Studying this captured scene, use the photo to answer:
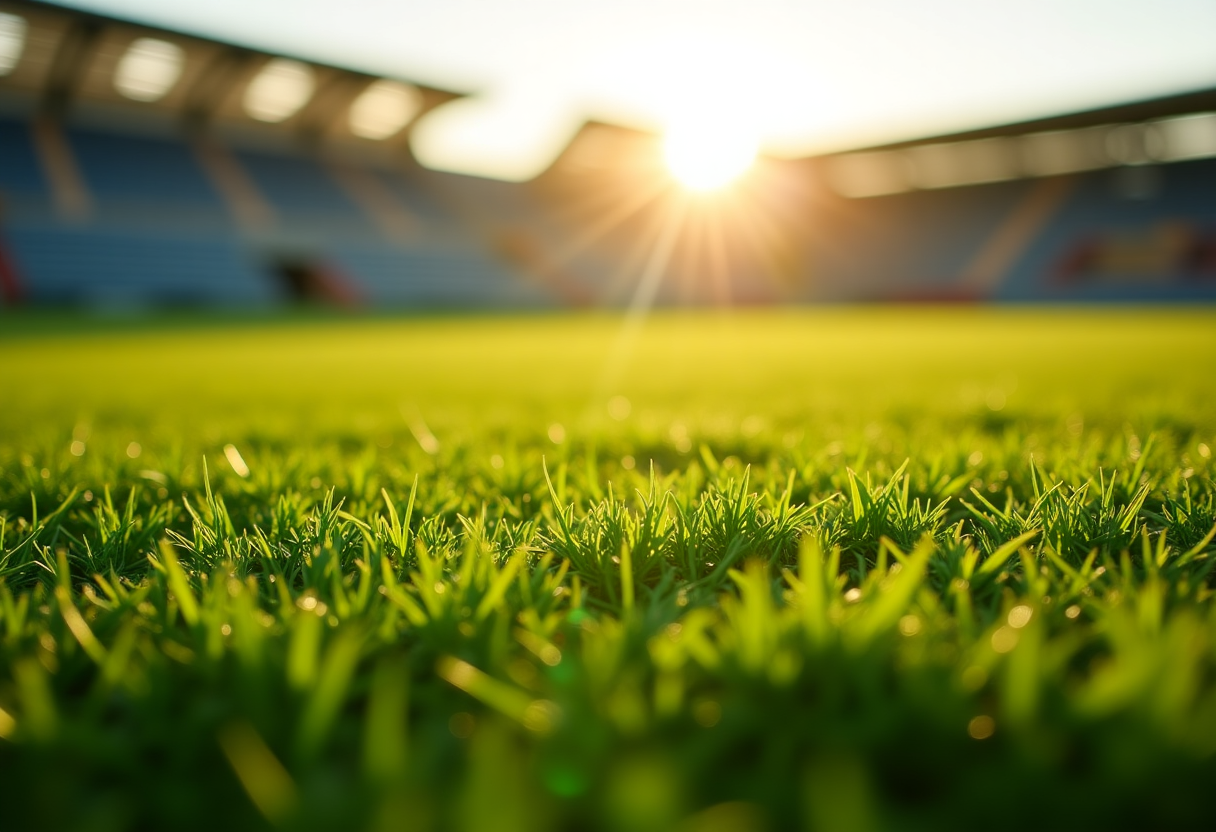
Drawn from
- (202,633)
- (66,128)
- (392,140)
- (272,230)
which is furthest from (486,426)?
(392,140)

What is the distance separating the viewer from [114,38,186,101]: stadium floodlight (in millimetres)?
20625

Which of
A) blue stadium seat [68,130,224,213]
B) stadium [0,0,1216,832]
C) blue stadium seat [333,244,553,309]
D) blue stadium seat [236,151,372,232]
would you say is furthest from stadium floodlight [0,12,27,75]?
stadium [0,0,1216,832]

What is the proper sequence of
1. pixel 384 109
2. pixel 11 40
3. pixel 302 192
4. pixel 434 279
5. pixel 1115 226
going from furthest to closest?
1. pixel 1115 226
2. pixel 302 192
3. pixel 384 109
4. pixel 434 279
5. pixel 11 40

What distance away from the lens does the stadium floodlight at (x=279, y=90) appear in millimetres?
22906

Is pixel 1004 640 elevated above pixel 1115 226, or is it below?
below

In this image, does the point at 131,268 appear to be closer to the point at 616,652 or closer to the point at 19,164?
the point at 19,164

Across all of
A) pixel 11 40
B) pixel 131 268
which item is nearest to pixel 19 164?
pixel 11 40

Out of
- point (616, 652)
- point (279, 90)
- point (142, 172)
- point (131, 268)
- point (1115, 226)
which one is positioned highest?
point (279, 90)

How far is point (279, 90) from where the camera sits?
2478cm

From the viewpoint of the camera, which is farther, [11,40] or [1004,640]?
[11,40]

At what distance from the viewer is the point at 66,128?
2409cm

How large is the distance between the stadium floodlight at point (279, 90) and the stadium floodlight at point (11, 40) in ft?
19.9

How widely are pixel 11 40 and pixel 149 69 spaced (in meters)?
3.52

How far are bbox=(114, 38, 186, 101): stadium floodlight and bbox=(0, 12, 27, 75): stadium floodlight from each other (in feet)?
7.93
